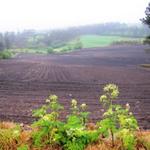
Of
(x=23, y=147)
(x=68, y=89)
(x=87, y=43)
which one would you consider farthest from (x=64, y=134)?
(x=87, y=43)

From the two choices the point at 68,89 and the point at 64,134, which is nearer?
the point at 64,134

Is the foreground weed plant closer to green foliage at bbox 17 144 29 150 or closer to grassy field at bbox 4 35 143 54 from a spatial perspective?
green foliage at bbox 17 144 29 150

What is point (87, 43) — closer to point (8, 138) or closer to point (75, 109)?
point (75, 109)

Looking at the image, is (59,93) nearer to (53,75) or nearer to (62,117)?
(62,117)

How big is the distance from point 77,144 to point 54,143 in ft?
1.73

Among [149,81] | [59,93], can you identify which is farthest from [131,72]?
[59,93]

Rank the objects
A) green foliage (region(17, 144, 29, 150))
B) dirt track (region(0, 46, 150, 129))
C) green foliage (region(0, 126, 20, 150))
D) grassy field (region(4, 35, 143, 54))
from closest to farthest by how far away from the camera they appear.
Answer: green foliage (region(17, 144, 29, 150)) < green foliage (region(0, 126, 20, 150)) < dirt track (region(0, 46, 150, 129)) < grassy field (region(4, 35, 143, 54))

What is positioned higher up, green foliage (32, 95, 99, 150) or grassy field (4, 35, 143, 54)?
green foliage (32, 95, 99, 150)

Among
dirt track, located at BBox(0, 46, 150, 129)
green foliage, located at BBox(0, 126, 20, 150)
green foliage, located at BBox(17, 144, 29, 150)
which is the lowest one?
dirt track, located at BBox(0, 46, 150, 129)

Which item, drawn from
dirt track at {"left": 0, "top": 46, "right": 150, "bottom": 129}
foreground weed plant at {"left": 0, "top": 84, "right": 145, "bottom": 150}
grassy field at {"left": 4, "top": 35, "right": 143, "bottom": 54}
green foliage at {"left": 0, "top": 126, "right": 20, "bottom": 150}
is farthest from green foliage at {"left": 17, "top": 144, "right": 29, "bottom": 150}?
grassy field at {"left": 4, "top": 35, "right": 143, "bottom": 54}

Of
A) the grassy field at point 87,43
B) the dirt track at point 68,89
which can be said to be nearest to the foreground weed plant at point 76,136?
the dirt track at point 68,89

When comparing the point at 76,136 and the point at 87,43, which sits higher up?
the point at 76,136

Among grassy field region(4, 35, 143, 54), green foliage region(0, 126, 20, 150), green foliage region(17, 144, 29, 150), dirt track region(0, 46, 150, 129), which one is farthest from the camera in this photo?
grassy field region(4, 35, 143, 54)

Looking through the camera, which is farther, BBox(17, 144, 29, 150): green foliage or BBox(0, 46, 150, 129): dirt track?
BBox(0, 46, 150, 129): dirt track
